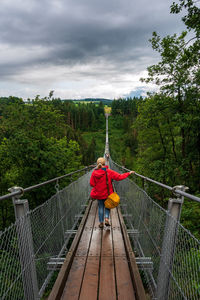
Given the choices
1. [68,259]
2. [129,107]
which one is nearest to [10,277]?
[68,259]

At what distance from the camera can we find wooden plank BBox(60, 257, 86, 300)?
1965 millimetres

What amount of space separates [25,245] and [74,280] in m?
0.98

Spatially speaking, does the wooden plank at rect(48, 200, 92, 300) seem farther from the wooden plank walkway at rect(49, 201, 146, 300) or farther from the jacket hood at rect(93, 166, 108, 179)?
the jacket hood at rect(93, 166, 108, 179)

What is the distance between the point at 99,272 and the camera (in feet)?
7.62

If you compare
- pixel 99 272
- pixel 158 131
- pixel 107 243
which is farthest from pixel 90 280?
pixel 158 131

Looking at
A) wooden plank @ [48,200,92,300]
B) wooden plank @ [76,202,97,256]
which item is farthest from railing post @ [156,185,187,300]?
wooden plank @ [76,202,97,256]

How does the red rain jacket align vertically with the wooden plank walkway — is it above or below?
above

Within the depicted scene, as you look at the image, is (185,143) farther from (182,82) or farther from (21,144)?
(21,144)

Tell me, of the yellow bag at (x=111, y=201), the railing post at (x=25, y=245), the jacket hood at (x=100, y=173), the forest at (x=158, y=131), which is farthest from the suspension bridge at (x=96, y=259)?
the forest at (x=158, y=131)

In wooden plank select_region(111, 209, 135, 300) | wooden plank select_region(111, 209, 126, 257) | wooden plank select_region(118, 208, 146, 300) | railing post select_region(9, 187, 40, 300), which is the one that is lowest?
wooden plank select_region(111, 209, 126, 257)

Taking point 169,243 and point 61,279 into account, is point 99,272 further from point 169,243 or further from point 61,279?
point 169,243

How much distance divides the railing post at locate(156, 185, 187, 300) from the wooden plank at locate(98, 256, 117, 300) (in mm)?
568

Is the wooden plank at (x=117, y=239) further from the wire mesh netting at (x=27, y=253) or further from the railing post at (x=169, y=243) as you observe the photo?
the railing post at (x=169, y=243)

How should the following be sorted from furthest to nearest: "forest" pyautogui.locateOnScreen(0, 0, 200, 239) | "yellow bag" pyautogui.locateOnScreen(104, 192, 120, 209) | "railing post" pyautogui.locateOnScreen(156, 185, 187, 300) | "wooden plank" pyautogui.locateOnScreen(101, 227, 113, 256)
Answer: "forest" pyautogui.locateOnScreen(0, 0, 200, 239) < "yellow bag" pyautogui.locateOnScreen(104, 192, 120, 209) < "wooden plank" pyautogui.locateOnScreen(101, 227, 113, 256) < "railing post" pyautogui.locateOnScreen(156, 185, 187, 300)
